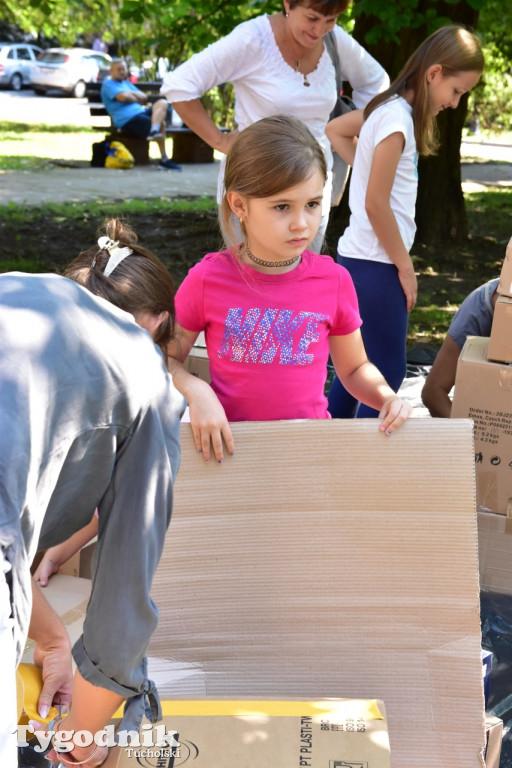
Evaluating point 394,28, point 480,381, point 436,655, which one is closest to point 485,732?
point 436,655

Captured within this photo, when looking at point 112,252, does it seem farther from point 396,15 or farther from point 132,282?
point 396,15

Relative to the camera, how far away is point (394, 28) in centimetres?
592

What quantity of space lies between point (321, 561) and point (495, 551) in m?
1.11

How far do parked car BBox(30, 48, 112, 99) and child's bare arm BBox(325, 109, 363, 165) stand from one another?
22316 millimetres

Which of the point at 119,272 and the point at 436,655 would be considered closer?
the point at 119,272

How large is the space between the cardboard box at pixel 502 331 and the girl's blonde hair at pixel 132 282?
4.07 feet

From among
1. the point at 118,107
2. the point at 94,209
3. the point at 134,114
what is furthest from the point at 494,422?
the point at 118,107

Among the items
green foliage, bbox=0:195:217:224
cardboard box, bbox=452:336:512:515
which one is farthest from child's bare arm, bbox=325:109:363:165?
green foliage, bbox=0:195:217:224

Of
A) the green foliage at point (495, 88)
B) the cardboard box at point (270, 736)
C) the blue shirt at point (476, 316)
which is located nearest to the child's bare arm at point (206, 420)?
the cardboard box at point (270, 736)

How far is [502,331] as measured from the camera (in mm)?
2693

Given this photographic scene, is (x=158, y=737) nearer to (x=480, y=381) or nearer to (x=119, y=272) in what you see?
(x=119, y=272)

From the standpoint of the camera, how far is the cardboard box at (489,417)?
2.71m

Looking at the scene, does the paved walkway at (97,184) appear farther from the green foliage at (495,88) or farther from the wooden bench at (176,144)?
the green foliage at (495,88)

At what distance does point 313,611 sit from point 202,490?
327 mm
